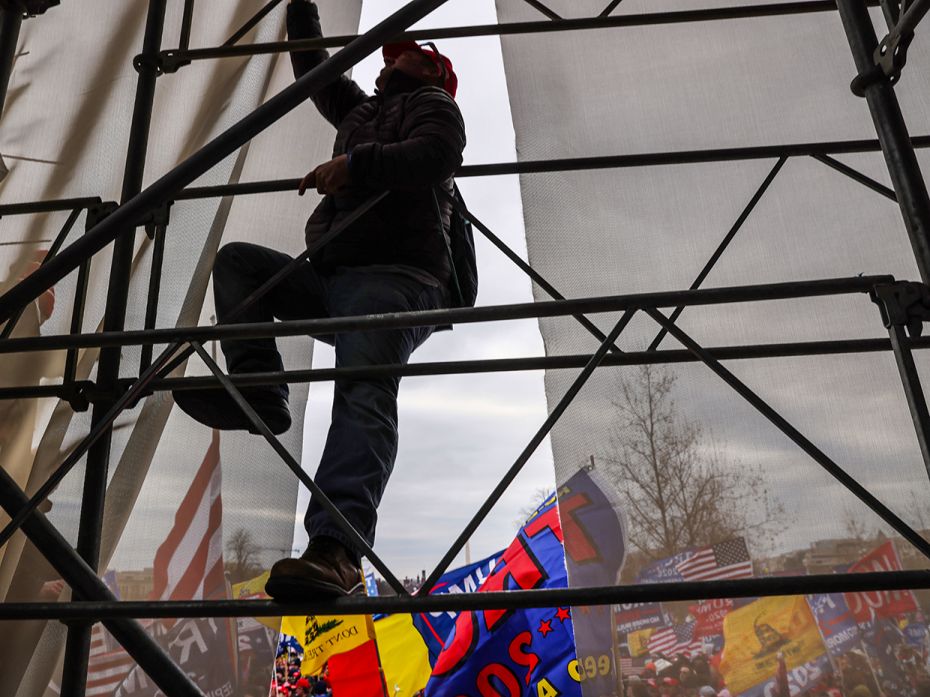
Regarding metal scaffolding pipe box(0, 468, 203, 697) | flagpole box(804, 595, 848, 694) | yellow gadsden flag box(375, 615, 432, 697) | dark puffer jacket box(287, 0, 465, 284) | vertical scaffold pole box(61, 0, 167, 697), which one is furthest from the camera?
yellow gadsden flag box(375, 615, 432, 697)

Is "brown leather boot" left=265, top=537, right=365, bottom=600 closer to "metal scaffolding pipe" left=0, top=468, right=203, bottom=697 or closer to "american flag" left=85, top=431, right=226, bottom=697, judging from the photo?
"metal scaffolding pipe" left=0, top=468, right=203, bottom=697

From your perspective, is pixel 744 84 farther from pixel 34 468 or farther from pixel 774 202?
pixel 34 468

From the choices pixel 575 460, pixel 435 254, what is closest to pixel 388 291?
pixel 435 254

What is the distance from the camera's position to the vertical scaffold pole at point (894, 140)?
1737 millimetres

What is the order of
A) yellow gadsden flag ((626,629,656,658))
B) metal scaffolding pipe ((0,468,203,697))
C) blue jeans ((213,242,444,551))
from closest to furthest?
1. metal scaffolding pipe ((0,468,203,697))
2. blue jeans ((213,242,444,551))
3. yellow gadsden flag ((626,629,656,658))

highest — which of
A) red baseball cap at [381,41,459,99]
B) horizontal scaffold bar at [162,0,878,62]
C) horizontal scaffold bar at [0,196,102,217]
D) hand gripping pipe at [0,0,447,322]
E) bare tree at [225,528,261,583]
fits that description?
horizontal scaffold bar at [162,0,878,62]

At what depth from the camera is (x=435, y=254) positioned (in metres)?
2.54

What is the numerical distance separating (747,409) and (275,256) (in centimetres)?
189

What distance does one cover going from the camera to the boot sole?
175cm

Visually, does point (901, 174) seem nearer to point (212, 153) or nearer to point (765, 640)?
point (212, 153)

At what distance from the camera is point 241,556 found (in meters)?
3.34

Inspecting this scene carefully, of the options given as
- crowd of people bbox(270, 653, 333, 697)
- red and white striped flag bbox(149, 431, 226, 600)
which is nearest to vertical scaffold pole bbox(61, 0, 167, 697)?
red and white striped flag bbox(149, 431, 226, 600)

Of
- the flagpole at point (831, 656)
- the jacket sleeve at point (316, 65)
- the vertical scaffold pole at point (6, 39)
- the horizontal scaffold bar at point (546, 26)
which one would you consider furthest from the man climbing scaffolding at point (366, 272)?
the flagpole at point (831, 656)

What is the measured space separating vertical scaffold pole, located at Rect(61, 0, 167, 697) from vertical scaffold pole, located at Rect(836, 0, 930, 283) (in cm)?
229
